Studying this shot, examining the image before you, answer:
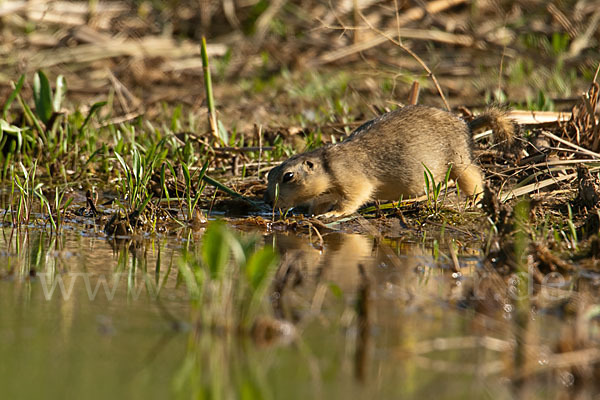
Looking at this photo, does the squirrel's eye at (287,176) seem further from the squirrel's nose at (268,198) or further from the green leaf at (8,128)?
the green leaf at (8,128)

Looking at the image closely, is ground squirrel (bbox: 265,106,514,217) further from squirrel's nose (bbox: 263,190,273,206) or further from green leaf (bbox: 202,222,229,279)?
green leaf (bbox: 202,222,229,279)

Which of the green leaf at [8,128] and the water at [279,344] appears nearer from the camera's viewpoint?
the water at [279,344]

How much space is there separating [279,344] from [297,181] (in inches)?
116

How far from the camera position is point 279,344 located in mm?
3014

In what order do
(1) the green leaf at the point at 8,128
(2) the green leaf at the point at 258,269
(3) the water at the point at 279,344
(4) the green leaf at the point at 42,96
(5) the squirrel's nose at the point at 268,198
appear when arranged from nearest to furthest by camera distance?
(3) the water at the point at 279,344, (2) the green leaf at the point at 258,269, (5) the squirrel's nose at the point at 268,198, (1) the green leaf at the point at 8,128, (4) the green leaf at the point at 42,96

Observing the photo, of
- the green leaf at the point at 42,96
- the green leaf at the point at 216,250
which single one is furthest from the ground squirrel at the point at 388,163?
the green leaf at the point at 216,250

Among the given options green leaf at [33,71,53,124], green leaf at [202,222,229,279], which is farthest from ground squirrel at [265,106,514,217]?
green leaf at [202,222,229,279]

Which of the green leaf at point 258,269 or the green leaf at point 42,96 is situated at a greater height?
the green leaf at point 42,96

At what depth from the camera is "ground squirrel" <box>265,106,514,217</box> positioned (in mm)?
5887

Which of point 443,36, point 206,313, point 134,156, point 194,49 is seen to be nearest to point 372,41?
point 443,36

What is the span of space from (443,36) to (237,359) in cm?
837

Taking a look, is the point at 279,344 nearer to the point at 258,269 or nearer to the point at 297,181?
the point at 258,269

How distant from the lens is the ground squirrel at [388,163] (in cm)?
589

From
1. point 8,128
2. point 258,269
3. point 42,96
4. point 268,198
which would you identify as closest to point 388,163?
point 268,198
